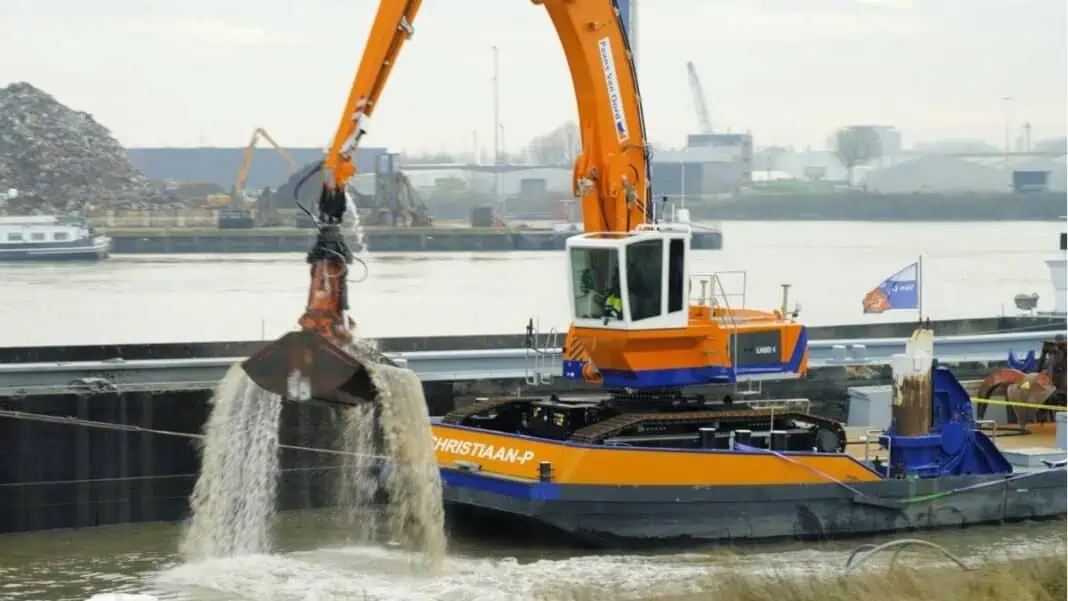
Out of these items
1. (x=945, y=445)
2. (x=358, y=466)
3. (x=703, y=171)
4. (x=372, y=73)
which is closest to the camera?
(x=372, y=73)

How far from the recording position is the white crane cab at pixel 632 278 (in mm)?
17266

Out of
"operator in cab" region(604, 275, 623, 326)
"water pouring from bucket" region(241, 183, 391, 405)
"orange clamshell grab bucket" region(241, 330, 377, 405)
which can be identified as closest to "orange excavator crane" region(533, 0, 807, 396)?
"operator in cab" region(604, 275, 623, 326)

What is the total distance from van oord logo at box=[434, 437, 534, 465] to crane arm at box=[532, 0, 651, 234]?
8.75 ft

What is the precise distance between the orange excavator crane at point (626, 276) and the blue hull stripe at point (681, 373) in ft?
0.03

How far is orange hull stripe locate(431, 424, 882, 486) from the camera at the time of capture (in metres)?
16.4

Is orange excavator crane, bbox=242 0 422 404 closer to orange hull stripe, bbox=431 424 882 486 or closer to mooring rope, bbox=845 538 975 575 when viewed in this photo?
orange hull stripe, bbox=431 424 882 486

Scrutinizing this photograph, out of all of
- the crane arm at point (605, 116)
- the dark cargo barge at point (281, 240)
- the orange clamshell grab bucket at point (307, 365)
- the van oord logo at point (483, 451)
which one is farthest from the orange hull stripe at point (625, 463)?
the dark cargo barge at point (281, 240)

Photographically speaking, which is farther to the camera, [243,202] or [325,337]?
[243,202]

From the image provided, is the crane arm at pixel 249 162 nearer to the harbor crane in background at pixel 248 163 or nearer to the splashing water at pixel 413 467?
the harbor crane in background at pixel 248 163

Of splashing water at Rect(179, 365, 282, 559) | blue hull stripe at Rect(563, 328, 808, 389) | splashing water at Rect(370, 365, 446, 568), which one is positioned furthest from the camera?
blue hull stripe at Rect(563, 328, 808, 389)

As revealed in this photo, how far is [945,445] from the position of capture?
1823 cm

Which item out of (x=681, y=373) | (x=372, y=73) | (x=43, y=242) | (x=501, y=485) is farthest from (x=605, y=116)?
(x=43, y=242)

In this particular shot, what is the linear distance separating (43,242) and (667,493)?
5408 cm

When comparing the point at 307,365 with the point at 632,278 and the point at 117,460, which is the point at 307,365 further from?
the point at 117,460
